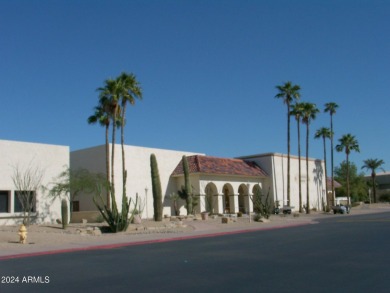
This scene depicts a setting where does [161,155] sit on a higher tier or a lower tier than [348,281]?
higher

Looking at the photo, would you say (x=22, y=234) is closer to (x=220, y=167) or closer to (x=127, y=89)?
(x=127, y=89)

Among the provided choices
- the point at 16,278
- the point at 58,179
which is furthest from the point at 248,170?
the point at 16,278

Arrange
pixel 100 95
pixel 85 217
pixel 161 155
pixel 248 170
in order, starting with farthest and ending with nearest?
pixel 248 170 < pixel 161 155 < pixel 85 217 < pixel 100 95

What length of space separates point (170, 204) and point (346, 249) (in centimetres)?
3307

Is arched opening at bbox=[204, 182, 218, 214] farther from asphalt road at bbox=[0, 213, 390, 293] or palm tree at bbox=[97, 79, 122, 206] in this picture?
asphalt road at bbox=[0, 213, 390, 293]

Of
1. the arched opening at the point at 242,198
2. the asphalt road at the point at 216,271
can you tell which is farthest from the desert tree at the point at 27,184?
the arched opening at the point at 242,198

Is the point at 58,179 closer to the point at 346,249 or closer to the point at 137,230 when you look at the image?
the point at 137,230

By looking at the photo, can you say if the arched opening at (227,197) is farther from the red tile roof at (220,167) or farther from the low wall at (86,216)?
the low wall at (86,216)

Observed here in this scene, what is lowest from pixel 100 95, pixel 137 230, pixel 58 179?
pixel 137 230

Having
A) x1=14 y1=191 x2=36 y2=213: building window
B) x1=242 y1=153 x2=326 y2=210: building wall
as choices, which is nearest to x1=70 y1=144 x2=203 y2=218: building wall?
x1=14 y1=191 x2=36 y2=213: building window

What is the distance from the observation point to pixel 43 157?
34.9 meters

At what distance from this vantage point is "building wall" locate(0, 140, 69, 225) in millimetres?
32125

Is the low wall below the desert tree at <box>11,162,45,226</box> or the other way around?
below

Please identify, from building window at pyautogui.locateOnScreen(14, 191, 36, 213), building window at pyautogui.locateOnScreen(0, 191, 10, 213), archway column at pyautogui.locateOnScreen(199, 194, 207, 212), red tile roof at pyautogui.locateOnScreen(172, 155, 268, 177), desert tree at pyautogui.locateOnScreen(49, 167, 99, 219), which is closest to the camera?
building window at pyautogui.locateOnScreen(14, 191, 36, 213)
